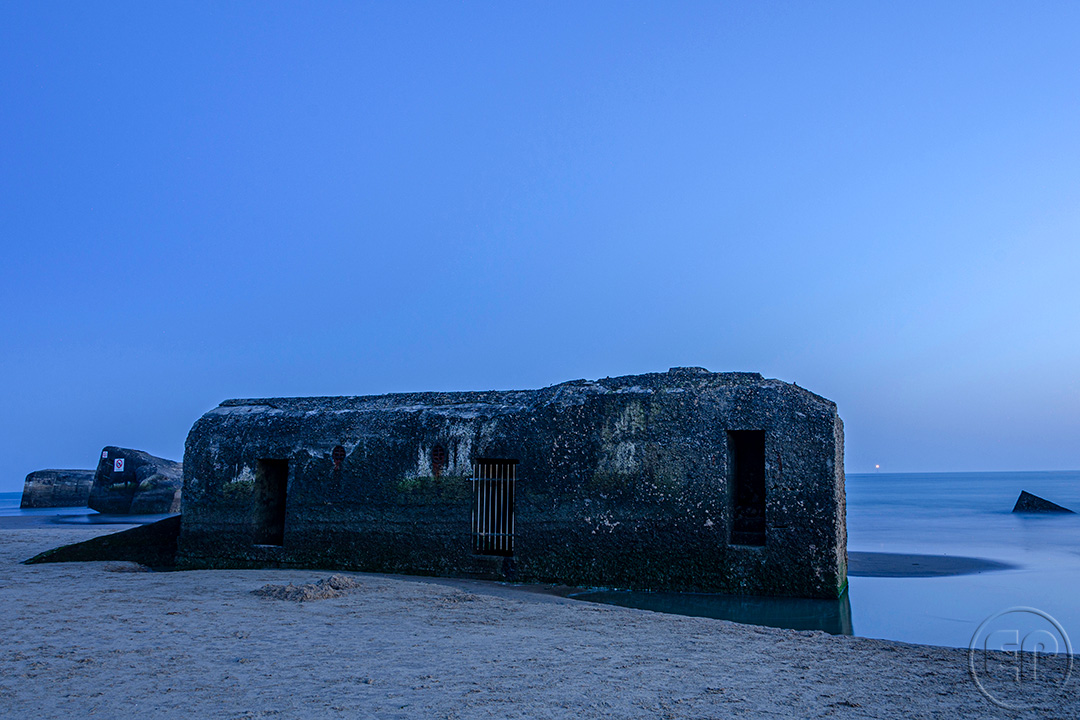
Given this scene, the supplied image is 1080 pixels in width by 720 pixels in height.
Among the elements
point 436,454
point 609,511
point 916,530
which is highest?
point 436,454

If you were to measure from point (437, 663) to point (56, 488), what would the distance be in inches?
1581

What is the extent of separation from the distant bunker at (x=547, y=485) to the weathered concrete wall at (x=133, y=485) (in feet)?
63.5

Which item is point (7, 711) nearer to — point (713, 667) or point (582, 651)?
point (582, 651)

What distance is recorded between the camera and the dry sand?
13.2 feet

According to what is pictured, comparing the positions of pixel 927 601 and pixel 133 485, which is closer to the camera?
pixel 927 601

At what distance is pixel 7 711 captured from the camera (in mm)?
3879

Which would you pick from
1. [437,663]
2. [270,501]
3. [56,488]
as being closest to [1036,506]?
[270,501]

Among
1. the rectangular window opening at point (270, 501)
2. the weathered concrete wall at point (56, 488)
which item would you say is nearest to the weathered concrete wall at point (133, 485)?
the weathered concrete wall at point (56, 488)

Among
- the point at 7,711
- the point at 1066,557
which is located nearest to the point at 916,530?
the point at 1066,557

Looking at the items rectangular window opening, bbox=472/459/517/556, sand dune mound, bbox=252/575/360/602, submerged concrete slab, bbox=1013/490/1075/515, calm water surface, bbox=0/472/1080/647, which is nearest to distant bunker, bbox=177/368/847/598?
rectangular window opening, bbox=472/459/517/556

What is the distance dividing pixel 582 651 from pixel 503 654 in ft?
1.99

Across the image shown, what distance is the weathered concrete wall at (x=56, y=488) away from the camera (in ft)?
120

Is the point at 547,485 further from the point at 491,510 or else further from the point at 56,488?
the point at 56,488

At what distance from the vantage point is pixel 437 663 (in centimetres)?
500
